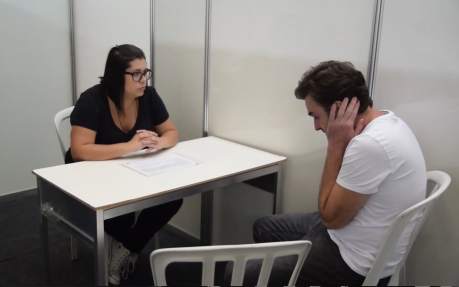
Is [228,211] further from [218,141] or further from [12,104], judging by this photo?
[12,104]

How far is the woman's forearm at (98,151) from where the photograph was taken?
2.07 metres

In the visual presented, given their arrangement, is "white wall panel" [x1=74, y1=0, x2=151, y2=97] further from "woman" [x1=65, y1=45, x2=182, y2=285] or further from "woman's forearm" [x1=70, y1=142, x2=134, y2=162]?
"woman's forearm" [x1=70, y1=142, x2=134, y2=162]

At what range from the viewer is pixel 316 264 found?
5.15 ft

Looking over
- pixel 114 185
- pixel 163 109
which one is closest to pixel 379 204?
pixel 114 185

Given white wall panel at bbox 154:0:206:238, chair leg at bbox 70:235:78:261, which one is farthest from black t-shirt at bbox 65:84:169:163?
chair leg at bbox 70:235:78:261

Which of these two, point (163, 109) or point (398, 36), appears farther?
point (163, 109)

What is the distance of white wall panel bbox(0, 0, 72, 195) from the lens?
10.8ft

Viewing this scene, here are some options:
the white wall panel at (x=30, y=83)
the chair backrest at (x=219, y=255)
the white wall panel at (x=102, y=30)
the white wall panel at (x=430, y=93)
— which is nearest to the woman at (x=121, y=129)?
the white wall panel at (x=102, y=30)

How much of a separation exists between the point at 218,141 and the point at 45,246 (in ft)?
3.46

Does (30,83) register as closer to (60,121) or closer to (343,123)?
(60,121)

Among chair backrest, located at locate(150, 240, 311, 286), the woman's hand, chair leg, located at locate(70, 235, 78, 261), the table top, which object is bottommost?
chair leg, located at locate(70, 235, 78, 261)

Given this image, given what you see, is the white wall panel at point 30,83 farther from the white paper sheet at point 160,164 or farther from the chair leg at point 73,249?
the white paper sheet at point 160,164

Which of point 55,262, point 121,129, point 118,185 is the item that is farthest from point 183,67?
point 55,262

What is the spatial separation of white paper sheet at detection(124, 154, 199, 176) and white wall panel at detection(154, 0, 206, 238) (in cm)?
59
